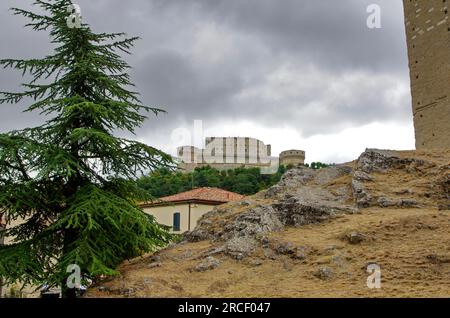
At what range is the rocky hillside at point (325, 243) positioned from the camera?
32.4 ft

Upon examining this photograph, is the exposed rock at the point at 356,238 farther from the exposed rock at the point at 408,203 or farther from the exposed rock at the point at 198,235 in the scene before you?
the exposed rock at the point at 198,235

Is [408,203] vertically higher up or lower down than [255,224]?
higher up

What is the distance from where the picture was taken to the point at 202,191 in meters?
39.0

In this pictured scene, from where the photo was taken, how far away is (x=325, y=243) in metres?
11.9

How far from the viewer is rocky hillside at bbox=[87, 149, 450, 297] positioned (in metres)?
9.88

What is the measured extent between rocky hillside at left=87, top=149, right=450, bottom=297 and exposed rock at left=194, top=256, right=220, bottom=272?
0.08ft

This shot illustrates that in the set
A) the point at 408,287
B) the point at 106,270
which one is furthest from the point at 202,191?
the point at 408,287

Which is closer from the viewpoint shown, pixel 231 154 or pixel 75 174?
pixel 75 174

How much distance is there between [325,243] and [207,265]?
3058mm

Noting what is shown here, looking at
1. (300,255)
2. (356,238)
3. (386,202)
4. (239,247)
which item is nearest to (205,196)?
(386,202)

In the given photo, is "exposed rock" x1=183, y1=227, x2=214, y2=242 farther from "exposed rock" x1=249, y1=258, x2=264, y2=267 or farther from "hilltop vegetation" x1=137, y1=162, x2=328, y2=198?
"hilltop vegetation" x1=137, y1=162, x2=328, y2=198

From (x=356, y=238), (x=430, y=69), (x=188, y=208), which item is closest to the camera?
(x=356, y=238)

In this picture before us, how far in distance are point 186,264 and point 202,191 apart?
26.3 metres

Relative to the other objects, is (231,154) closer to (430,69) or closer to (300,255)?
(430,69)
